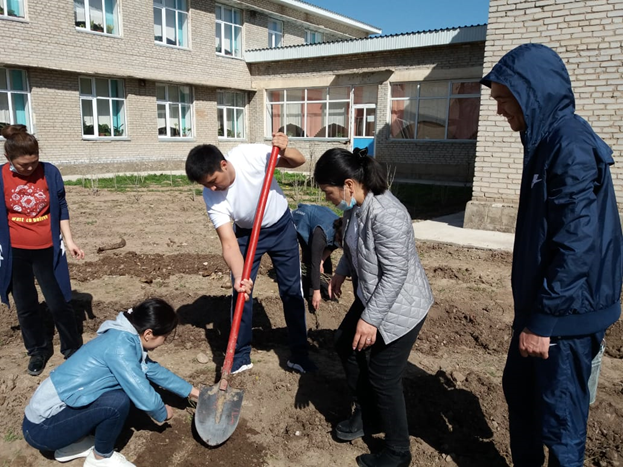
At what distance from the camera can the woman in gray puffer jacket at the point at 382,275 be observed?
2.04 m

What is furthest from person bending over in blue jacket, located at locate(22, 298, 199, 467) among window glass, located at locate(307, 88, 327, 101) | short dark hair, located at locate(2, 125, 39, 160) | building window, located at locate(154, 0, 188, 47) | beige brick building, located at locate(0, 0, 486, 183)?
window glass, located at locate(307, 88, 327, 101)

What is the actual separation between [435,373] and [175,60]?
55.7 ft

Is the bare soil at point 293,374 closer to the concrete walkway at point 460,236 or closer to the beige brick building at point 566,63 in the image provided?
the concrete walkway at point 460,236

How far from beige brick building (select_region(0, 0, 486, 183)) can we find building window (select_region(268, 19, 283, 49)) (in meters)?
0.13

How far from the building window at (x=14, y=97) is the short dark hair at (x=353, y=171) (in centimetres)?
1480

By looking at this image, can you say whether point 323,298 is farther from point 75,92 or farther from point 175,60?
point 175,60

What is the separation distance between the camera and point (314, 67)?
1886cm

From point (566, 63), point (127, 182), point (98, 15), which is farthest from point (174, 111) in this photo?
point (566, 63)

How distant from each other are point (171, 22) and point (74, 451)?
58.8ft

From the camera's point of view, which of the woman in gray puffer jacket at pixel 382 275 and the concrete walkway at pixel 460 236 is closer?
the woman in gray puffer jacket at pixel 382 275

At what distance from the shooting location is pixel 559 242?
1.61 meters

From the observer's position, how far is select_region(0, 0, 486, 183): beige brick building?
14562 millimetres

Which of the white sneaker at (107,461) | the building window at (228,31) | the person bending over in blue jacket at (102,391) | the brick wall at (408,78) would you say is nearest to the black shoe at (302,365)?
the person bending over in blue jacket at (102,391)

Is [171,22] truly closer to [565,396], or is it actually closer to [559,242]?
[559,242]
